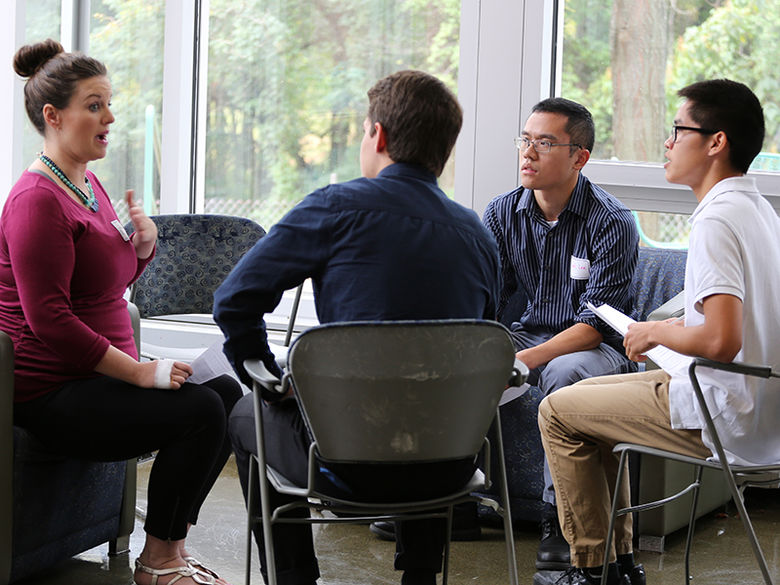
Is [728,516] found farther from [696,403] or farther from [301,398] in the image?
[301,398]

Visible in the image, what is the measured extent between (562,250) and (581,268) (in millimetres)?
93

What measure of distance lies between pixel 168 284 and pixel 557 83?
1.74 meters

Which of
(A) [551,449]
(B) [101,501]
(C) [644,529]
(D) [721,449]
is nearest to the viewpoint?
(D) [721,449]

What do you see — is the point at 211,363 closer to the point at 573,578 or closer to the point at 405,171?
the point at 405,171

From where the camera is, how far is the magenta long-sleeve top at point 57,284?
2.27 metres

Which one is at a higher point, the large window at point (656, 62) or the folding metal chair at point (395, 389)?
the large window at point (656, 62)

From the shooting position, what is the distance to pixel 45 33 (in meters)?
4.67

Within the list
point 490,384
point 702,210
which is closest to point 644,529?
point 702,210

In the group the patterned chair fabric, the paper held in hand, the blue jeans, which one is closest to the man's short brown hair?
the paper held in hand

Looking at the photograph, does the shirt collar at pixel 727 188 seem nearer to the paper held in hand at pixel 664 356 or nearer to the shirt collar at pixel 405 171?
the paper held in hand at pixel 664 356

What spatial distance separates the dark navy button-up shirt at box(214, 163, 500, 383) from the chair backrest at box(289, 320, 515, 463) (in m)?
0.16

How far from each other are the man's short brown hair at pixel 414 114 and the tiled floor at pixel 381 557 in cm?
126

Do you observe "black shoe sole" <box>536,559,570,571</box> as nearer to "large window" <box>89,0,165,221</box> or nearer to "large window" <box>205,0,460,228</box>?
"large window" <box>205,0,460,228</box>

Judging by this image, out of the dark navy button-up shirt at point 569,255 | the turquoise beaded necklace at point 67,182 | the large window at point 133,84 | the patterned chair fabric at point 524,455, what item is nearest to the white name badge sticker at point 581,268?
the dark navy button-up shirt at point 569,255
